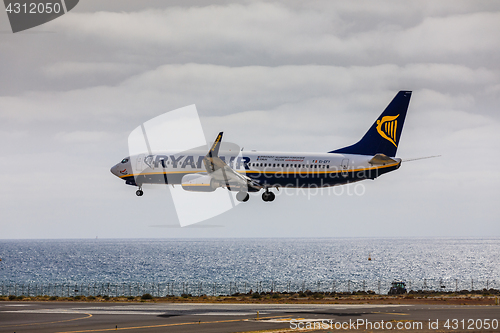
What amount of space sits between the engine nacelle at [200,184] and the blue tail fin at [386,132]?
14.6 m

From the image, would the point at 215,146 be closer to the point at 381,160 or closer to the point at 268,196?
the point at 268,196

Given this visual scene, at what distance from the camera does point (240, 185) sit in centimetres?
5853

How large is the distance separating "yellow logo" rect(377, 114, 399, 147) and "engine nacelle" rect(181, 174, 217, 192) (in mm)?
19913

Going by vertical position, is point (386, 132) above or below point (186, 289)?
above

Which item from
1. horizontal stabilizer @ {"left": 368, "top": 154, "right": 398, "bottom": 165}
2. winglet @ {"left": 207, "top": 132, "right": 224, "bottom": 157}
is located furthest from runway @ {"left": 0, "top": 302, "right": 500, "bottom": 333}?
winglet @ {"left": 207, "top": 132, "right": 224, "bottom": 157}

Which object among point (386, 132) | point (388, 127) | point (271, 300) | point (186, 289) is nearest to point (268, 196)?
point (386, 132)

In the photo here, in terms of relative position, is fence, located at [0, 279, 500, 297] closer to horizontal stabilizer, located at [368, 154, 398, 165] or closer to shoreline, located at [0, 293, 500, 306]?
shoreline, located at [0, 293, 500, 306]

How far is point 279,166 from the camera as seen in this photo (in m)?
56.8

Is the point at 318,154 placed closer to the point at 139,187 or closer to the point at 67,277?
the point at 139,187

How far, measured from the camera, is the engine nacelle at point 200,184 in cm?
5597

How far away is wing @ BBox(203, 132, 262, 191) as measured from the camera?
53.1 meters

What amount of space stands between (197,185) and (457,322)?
1106 inches

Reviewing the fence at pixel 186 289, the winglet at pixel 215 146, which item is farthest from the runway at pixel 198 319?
the fence at pixel 186 289

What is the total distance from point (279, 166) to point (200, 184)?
8636 mm
